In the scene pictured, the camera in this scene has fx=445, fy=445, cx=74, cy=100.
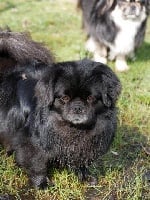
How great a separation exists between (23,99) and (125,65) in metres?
3.50

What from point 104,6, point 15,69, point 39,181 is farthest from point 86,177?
point 104,6

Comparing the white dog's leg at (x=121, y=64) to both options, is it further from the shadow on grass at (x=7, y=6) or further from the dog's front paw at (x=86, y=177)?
the shadow on grass at (x=7, y=6)

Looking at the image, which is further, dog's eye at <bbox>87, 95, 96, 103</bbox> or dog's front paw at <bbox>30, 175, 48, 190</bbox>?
dog's front paw at <bbox>30, 175, 48, 190</bbox>

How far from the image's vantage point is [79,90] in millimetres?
3203

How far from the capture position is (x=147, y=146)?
4625 millimetres

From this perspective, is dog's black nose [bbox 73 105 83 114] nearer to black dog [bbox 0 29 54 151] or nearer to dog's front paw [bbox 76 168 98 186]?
black dog [bbox 0 29 54 151]

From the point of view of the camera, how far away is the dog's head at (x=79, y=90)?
320cm

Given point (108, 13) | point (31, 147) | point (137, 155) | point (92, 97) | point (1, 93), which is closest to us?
point (92, 97)

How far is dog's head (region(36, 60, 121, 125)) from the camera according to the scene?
3195 millimetres

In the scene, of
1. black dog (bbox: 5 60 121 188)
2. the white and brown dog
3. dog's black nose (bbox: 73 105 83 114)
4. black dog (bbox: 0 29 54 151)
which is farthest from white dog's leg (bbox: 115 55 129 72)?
dog's black nose (bbox: 73 105 83 114)

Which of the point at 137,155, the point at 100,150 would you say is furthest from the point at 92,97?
the point at 137,155

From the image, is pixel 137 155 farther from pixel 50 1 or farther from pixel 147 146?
pixel 50 1

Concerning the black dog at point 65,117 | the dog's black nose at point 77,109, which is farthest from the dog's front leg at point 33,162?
the dog's black nose at point 77,109

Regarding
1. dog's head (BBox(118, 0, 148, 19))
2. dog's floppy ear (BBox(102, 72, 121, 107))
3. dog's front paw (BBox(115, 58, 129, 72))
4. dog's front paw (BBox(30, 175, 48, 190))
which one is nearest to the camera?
dog's floppy ear (BBox(102, 72, 121, 107))
